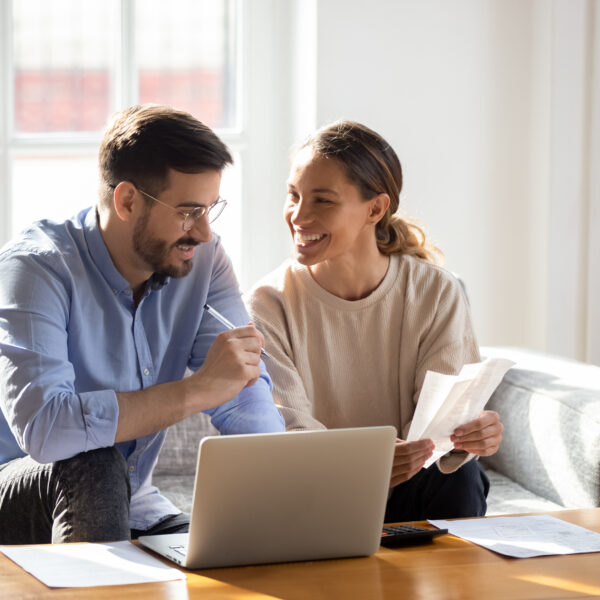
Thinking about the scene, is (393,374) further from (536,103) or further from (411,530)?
(536,103)

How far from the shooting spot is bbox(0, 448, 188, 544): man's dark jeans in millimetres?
1390

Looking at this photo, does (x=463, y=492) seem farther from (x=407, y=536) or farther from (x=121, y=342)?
(x=121, y=342)

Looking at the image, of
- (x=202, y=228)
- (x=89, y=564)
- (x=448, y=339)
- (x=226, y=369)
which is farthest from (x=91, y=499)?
(x=448, y=339)

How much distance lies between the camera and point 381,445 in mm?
1263

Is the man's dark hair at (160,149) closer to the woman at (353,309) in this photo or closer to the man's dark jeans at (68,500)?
the woman at (353,309)

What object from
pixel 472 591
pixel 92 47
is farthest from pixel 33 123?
pixel 472 591

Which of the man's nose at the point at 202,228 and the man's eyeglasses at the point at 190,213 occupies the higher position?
the man's eyeglasses at the point at 190,213

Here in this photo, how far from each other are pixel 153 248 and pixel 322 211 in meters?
0.41

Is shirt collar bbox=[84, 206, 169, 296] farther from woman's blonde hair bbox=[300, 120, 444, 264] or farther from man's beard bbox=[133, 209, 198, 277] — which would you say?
woman's blonde hair bbox=[300, 120, 444, 264]

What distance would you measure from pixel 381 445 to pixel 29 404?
0.55 metres

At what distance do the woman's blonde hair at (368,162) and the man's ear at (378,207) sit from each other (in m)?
0.01

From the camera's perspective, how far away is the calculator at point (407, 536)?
4.45 ft

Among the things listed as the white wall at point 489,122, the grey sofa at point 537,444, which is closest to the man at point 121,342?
the grey sofa at point 537,444

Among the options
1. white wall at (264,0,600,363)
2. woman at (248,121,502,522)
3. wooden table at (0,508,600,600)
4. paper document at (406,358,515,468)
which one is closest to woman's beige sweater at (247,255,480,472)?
woman at (248,121,502,522)
